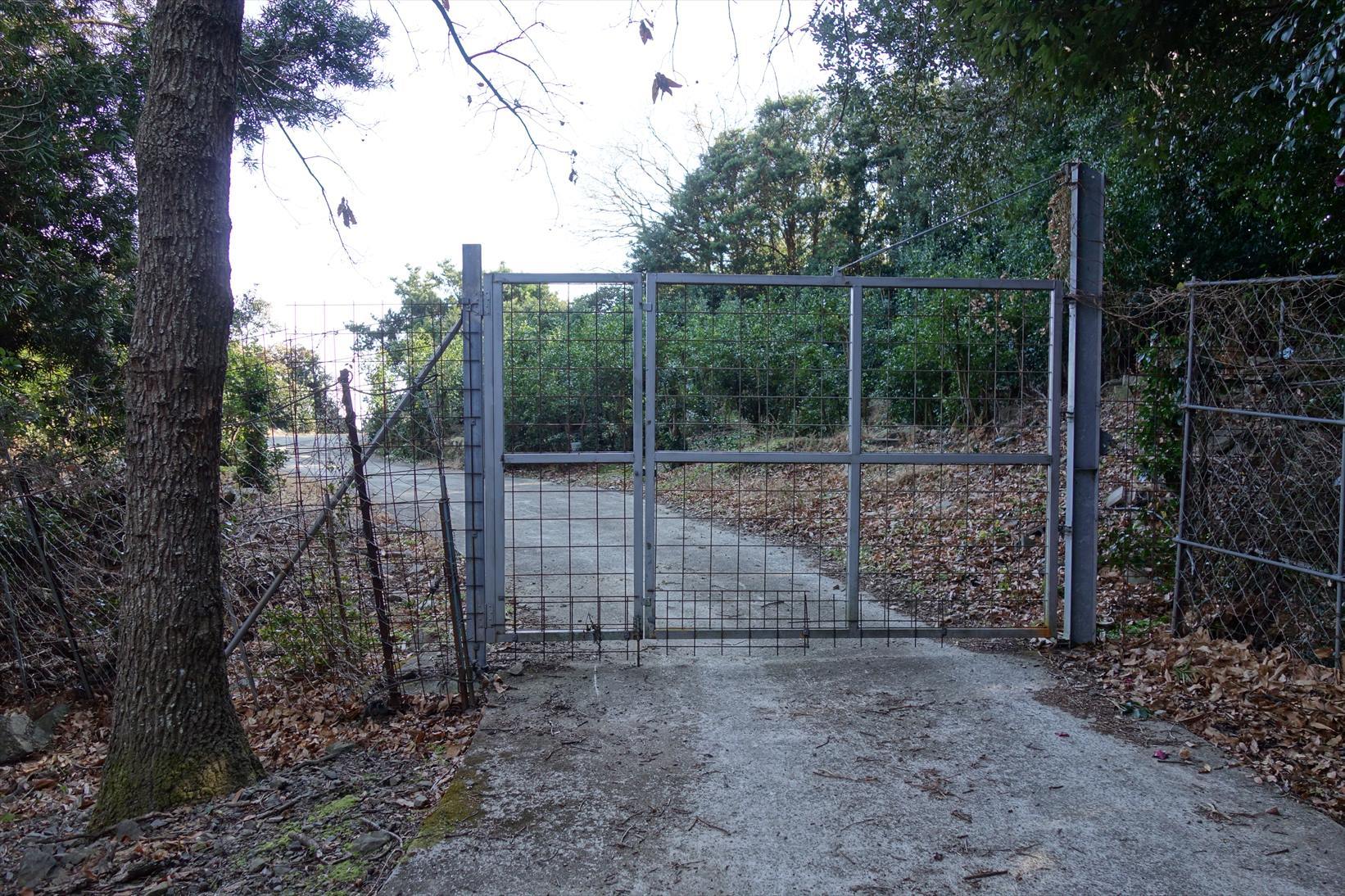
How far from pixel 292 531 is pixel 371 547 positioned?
0.83 m

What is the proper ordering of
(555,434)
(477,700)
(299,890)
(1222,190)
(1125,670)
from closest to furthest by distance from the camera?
(299,890)
(477,700)
(1125,670)
(555,434)
(1222,190)

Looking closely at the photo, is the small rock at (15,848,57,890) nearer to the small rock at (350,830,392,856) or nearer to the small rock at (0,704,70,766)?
the small rock at (350,830,392,856)

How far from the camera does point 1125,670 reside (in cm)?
515

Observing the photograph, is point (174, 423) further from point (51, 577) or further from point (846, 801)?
point (846, 801)

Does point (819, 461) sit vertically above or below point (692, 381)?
below

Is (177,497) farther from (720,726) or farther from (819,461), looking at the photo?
(819,461)

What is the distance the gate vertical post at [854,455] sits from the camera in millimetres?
5438

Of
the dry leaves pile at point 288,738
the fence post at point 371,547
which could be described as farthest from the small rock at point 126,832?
the fence post at point 371,547

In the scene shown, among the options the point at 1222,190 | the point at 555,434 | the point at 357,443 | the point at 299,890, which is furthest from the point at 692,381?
the point at 1222,190

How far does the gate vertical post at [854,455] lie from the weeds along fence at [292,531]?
245cm

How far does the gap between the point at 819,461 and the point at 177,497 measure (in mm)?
3526

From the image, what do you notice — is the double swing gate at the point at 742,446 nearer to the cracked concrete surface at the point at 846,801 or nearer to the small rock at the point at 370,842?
the cracked concrete surface at the point at 846,801

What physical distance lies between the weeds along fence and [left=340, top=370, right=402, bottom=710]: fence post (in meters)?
0.01

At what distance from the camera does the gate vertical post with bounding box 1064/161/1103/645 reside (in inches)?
213
